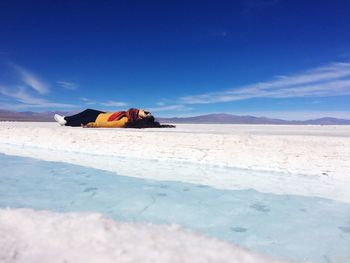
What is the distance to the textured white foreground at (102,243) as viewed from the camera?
9.14 ft

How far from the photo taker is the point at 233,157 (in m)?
Result: 8.60

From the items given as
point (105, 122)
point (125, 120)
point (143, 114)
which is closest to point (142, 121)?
point (143, 114)

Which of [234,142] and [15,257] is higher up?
[234,142]

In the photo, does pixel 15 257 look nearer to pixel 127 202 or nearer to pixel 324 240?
pixel 127 202

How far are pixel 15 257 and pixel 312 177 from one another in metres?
5.88

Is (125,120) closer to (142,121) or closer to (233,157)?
(142,121)

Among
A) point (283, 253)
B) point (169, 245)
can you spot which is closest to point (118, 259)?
point (169, 245)

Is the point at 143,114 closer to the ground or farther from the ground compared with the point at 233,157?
farther from the ground

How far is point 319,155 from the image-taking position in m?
7.74

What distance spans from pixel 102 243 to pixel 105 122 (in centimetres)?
1356

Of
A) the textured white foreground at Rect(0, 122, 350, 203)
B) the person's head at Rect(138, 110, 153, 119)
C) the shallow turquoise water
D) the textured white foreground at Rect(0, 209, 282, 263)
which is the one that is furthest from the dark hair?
the textured white foreground at Rect(0, 209, 282, 263)

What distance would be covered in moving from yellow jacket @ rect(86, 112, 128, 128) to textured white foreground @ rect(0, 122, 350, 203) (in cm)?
340

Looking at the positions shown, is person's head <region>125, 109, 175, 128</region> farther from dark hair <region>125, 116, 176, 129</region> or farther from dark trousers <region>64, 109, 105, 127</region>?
dark trousers <region>64, 109, 105, 127</region>

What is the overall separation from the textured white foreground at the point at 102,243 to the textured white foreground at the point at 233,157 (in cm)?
310
